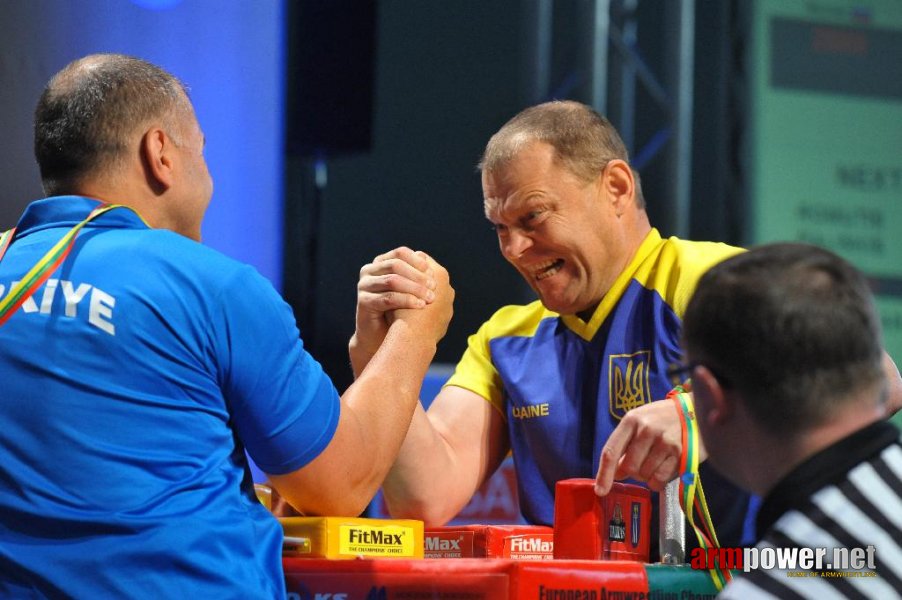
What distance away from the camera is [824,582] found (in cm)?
115

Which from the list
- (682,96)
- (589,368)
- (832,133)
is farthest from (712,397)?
(832,133)

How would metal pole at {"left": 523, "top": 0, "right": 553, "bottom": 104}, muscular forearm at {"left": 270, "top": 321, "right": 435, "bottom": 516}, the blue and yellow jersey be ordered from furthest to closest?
metal pole at {"left": 523, "top": 0, "right": 553, "bottom": 104}
the blue and yellow jersey
muscular forearm at {"left": 270, "top": 321, "right": 435, "bottom": 516}

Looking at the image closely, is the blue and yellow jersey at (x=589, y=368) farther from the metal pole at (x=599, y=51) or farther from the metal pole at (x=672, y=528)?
the metal pole at (x=599, y=51)

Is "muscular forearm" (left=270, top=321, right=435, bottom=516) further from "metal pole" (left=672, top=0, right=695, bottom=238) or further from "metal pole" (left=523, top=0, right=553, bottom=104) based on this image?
"metal pole" (left=672, top=0, right=695, bottom=238)

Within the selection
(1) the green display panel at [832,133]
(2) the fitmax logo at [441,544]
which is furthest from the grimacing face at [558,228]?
(1) the green display panel at [832,133]

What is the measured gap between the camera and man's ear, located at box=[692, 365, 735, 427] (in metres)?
1.26

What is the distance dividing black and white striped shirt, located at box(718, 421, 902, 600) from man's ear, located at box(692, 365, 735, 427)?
10 centimetres

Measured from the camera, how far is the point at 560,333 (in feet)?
8.59

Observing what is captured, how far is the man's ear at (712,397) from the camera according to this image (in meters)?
1.26

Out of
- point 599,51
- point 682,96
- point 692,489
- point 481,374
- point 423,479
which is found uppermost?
point 599,51

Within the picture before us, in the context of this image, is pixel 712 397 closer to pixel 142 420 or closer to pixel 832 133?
pixel 142 420

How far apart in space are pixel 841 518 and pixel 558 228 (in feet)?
4.69

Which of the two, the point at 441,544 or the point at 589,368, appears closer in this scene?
the point at 441,544

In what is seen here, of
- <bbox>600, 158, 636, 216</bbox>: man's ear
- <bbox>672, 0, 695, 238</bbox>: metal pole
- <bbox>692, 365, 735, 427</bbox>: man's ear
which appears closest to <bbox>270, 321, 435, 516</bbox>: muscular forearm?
<bbox>692, 365, 735, 427</bbox>: man's ear
